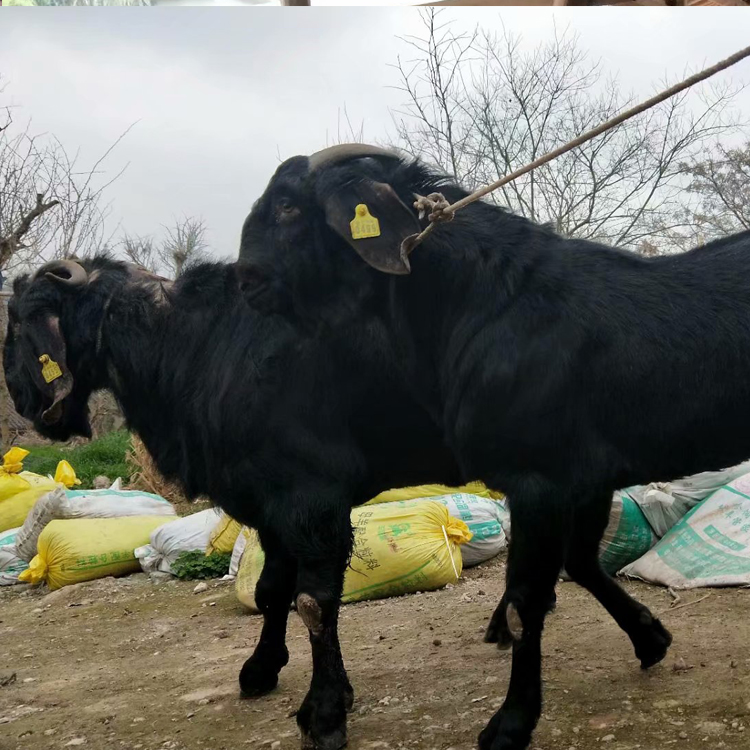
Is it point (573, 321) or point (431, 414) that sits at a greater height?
point (573, 321)

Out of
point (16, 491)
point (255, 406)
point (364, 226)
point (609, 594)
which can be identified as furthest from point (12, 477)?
point (609, 594)

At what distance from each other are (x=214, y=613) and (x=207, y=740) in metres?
1.99

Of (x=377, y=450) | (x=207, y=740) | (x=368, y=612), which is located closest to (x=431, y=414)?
(x=377, y=450)

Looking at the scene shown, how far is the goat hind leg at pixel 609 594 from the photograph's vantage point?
335 cm

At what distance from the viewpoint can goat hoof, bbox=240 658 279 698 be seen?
3.48 m

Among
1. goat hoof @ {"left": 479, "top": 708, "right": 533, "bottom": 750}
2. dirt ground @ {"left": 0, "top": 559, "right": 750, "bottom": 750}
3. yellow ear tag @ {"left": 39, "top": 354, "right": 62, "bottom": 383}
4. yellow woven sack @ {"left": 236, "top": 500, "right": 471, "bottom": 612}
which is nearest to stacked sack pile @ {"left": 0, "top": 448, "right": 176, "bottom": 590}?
dirt ground @ {"left": 0, "top": 559, "right": 750, "bottom": 750}

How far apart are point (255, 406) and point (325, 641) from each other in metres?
0.89

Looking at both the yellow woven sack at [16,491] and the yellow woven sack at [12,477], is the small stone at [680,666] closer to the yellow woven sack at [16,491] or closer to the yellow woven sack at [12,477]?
the yellow woven sack at [16,491]

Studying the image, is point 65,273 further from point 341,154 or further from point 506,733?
point 506,733

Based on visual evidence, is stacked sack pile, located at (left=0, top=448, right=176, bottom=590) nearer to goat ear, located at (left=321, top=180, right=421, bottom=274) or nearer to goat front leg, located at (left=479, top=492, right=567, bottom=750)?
goat ear, located at (left=321, top=180, right=421, bottom=274)

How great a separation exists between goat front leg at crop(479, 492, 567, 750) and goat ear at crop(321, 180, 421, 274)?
35.5 inches

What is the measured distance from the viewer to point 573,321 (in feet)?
9.11

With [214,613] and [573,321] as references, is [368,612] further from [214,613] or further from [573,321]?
[573,321]

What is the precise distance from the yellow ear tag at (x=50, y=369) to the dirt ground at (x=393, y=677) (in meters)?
1.35
